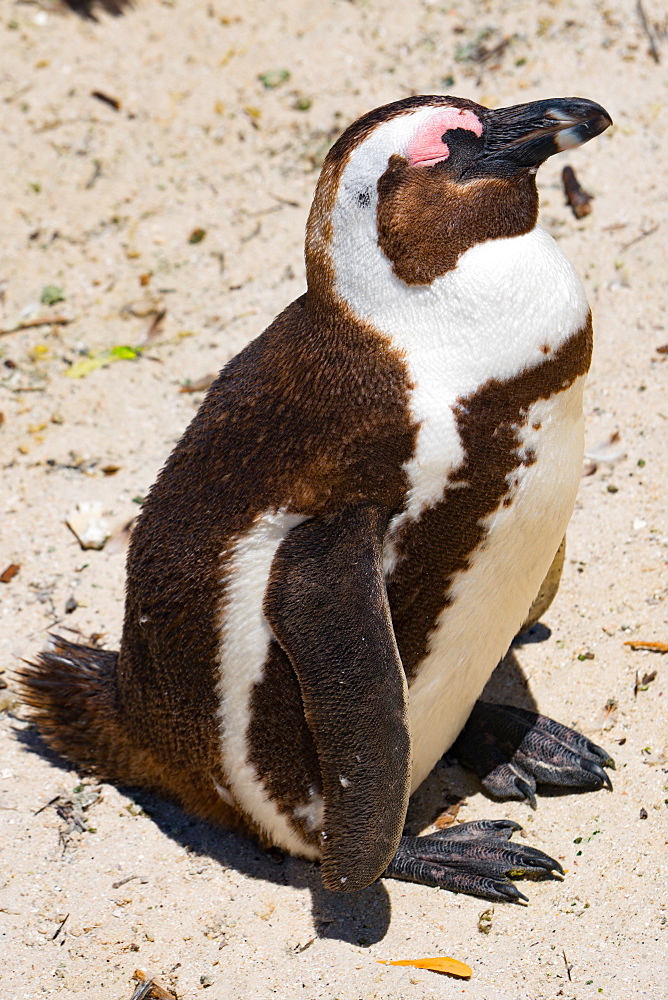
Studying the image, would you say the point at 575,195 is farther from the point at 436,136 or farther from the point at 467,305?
the point at 467,305

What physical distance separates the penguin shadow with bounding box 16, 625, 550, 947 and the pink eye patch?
5.57 feet

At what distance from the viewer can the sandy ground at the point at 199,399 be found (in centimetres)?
273

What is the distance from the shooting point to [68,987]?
8.65 ft

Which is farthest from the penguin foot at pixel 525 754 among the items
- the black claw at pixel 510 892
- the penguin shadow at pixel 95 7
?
the penguin shadow at pixel 95 7

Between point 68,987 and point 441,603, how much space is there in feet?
4.16

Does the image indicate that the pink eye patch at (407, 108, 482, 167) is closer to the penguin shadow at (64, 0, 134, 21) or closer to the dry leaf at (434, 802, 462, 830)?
the dry leaf at (434, 802, 462, 830)

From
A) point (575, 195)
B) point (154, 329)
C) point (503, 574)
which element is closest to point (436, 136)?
point (503, 574)

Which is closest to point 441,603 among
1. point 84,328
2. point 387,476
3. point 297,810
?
point 387,476

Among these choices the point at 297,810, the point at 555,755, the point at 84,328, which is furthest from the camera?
the point at 84,328

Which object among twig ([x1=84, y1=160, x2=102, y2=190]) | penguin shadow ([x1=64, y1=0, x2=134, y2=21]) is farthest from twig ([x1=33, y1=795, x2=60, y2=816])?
penguin shadow ([x1=64, y1=0, x2=134, y2=21])

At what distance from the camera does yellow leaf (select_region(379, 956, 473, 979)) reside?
2.59 metres

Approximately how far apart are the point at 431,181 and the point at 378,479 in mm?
697

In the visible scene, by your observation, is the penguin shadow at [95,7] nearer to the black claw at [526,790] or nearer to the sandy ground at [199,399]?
the sandy ground at [199,399]

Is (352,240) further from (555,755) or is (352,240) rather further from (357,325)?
(555,755)
